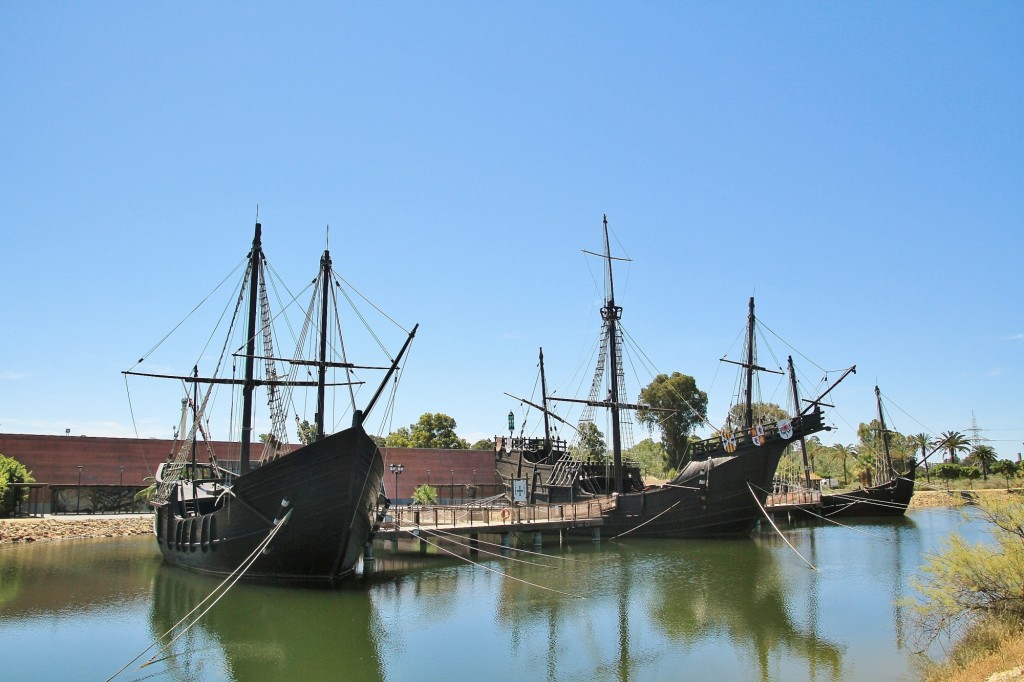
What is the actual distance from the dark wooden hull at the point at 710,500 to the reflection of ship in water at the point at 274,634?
49.8 feet

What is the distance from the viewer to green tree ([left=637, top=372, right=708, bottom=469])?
62250mm

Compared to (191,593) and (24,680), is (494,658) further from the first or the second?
(191,593)

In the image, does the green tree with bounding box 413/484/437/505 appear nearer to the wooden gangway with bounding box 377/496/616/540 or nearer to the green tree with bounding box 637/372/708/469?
the wooden gangway with bounding box 377/496/616/540

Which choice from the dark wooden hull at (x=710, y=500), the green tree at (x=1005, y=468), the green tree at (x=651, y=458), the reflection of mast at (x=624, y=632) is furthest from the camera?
the green tree at (x=651, y=458)

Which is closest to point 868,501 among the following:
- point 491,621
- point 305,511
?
point 491,621

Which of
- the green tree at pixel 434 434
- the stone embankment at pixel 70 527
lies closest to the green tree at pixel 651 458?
the green tree at pixel 434 434

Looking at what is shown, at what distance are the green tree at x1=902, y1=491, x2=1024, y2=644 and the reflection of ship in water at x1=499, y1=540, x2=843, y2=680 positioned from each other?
7.31 feet

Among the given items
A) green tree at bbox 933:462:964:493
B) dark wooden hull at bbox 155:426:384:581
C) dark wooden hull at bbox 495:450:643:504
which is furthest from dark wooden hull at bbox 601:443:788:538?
green tree at bbox 933:462:964:493

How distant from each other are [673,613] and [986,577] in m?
7.01

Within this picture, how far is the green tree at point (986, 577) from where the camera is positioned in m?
10.4

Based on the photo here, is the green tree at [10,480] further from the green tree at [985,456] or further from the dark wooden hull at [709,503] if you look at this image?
the green tree at [985,456]

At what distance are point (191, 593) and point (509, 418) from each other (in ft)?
89.5

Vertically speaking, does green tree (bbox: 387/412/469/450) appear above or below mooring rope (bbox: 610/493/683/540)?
above

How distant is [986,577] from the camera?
34.5ft
